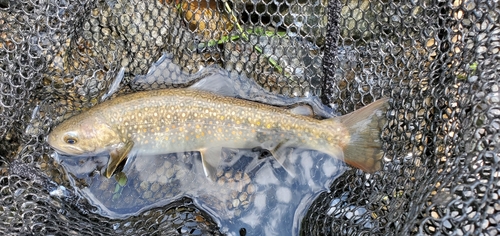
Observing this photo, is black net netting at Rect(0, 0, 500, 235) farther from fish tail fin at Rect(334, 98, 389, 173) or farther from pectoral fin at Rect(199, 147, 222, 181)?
pectoral fin at Rect(199, 147, 222, 181)

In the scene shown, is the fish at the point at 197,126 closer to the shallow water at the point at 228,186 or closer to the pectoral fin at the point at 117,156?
the pectoral fin at the point at 117,156

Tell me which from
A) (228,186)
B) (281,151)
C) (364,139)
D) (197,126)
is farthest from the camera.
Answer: (228,186)

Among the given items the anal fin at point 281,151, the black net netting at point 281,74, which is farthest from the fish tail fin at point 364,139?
the anal fin at point 281,151

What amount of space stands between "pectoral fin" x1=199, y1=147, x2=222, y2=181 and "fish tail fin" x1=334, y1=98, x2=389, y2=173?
86 cm

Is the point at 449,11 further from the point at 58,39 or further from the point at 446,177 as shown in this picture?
the point at 58,39

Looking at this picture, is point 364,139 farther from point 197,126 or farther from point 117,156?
point 117,156

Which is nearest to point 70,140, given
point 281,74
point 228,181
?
point 228,181

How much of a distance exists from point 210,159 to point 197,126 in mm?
293

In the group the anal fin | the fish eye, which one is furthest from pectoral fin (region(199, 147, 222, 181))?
the fish eye

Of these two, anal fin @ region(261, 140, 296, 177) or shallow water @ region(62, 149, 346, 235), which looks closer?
anal fin @ region(261, 140, 296, 177)

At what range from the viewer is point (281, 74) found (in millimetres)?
2861

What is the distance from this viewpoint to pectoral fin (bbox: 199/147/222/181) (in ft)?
8.64

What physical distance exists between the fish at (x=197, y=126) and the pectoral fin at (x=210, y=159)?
100mm

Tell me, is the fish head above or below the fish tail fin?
below
